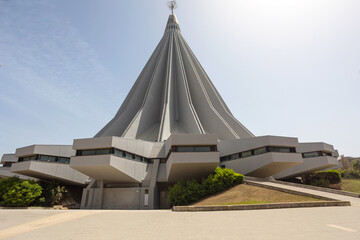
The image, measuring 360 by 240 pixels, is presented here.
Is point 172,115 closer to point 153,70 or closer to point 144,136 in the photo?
point 144,136

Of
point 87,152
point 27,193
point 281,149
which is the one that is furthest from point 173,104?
point 27,193

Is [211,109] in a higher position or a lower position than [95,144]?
higher

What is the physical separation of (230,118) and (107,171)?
25515mm

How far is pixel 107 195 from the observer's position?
79.8 feet

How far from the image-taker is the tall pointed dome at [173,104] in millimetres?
36031

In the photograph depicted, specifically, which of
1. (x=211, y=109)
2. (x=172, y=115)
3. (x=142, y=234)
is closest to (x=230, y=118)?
(x=211, y=109)

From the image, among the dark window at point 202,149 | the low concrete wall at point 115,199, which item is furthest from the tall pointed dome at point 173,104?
the dark window at point 202,149

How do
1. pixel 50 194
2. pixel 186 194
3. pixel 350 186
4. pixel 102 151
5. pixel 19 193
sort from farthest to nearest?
pixel 350 186, pixel 50 194, pixel 19 193, pixel 102 151, pixel 186 194

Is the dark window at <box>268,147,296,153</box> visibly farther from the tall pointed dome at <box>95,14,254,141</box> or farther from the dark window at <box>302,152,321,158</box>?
the dark window at <box>302,152,321,158</box>

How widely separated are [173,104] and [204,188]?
2589 centimetres

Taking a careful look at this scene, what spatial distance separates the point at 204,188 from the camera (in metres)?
19.4

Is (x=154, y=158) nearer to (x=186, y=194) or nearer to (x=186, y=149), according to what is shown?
(x=186, y=149)

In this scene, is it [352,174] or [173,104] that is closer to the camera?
[352,174]

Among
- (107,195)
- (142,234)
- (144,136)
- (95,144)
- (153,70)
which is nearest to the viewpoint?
(142,234)
